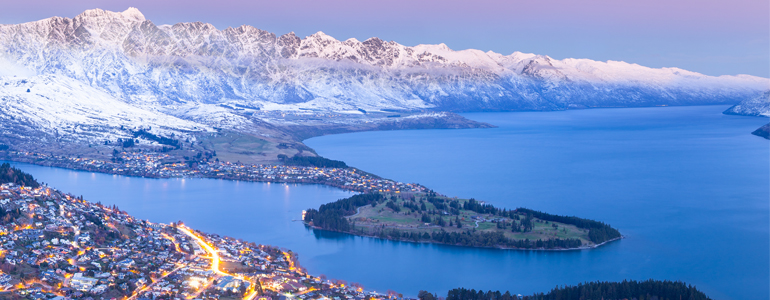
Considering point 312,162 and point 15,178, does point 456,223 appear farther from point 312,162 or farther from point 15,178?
point 312,162

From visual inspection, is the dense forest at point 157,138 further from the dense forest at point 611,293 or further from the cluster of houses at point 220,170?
the dense forest at point 611,293

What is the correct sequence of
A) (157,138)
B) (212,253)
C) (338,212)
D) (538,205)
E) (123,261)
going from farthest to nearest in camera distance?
1. (157,138)
2. (538,205)
3. (338,212)
4. (212,253)
5. (123,261)

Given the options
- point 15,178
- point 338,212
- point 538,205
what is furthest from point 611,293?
point 15,178

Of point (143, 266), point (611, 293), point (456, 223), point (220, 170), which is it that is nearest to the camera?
point (611, 293)

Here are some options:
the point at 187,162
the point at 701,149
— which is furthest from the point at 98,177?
the point at 701,149

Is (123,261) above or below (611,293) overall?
above

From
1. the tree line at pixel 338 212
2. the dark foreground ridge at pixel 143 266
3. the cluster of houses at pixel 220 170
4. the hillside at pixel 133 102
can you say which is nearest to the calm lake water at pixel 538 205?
the tree line at pixel 338 212
